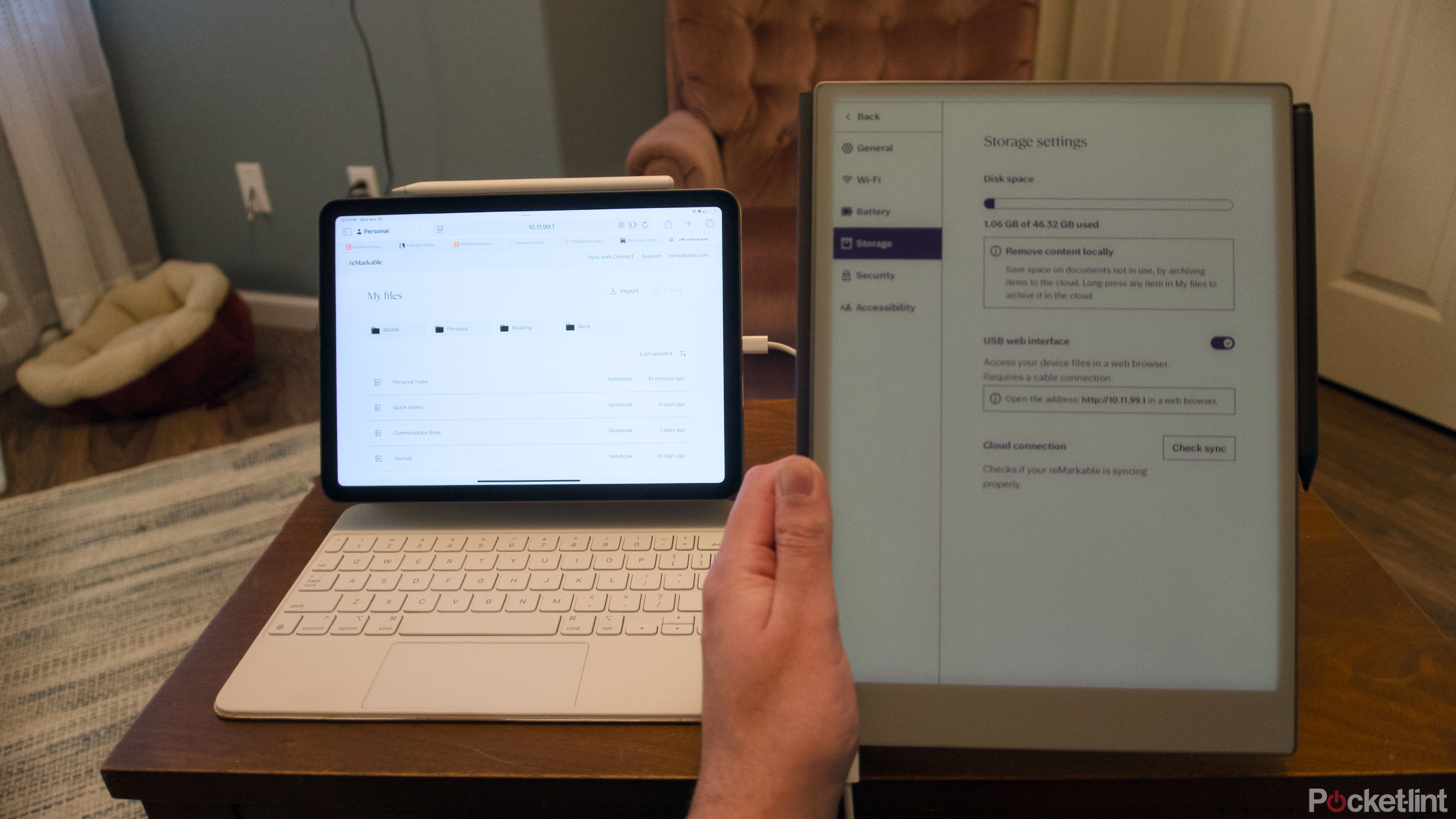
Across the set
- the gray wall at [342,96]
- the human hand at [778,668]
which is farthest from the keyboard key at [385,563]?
the gray wall at [342,96]

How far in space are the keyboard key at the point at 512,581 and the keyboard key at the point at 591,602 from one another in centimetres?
4

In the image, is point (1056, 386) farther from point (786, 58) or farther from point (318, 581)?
point (786, 58)

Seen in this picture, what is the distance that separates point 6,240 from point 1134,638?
245cm

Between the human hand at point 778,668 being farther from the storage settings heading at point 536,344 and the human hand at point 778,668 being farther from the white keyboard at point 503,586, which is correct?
the storage settings heading at point 536,344

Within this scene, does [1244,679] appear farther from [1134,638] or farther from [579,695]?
[579,695]

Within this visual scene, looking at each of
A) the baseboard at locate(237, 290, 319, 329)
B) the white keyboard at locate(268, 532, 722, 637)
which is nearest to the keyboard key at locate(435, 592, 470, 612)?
the white keyboard at locate(268, 532, 722, 637)

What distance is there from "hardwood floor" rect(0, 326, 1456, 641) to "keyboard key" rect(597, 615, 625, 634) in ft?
2.08

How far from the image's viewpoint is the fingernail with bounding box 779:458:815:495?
15.7 inches

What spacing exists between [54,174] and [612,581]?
2156mm

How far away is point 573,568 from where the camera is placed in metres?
0.57

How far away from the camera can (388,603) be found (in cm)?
55

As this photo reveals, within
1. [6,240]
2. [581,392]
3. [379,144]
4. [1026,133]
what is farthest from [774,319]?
[6,240]

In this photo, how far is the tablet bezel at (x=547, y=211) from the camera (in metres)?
0.61

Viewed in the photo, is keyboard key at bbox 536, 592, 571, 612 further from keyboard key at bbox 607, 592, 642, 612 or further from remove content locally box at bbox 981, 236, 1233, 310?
remove content locally box at bbox 981, 236, 1233, 310
